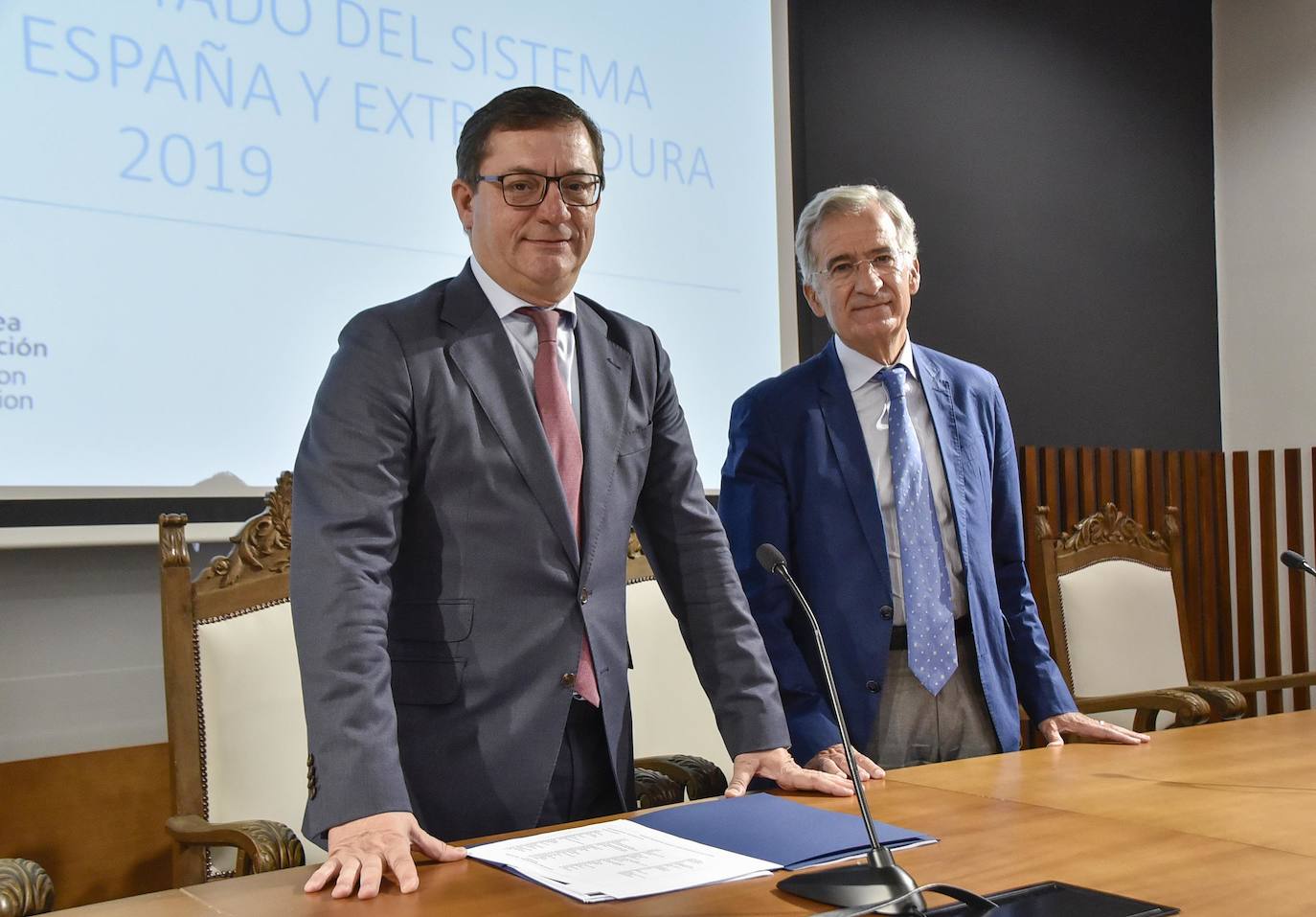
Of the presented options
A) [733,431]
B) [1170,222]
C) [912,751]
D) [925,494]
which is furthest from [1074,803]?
[1170,222]

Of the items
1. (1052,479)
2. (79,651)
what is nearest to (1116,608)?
(1052,479)

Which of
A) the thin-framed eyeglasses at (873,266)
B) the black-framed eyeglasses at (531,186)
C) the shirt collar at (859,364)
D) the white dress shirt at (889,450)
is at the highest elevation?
the black-framed eyeglasses at (531,186)

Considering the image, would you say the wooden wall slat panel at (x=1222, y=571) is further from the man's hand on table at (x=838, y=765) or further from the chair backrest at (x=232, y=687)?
the chair backrest at (x=232, y=687)

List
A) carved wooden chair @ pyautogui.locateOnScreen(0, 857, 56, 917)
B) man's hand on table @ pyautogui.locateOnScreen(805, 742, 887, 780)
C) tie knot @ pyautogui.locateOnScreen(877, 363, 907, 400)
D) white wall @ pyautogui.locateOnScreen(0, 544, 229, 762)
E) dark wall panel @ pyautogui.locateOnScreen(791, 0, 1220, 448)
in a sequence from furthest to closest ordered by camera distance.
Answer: dark wall panel @ pyautogui.locateOnScreen(791, 0, 1220, 448) < white wall @ pyautogui.locateOnScreen(0, 544, 229, 762) < tie knot @ pyautogui.locateOnScreen(877, 363, 907, 400) < man's hand on table @ pyautogui.locateOnScreen(805, 742, 887, 780) < carved wooden chair @ pyautogui.locateOnScreen(0, 857, 56, 917)

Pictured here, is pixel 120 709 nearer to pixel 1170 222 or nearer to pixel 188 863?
pixel 188 863

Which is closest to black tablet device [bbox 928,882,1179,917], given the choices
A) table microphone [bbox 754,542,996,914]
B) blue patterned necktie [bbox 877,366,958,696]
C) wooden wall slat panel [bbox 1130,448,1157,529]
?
table microphone [bbox 754,542,996,914]

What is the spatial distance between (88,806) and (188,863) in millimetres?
856

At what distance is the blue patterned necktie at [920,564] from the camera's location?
6.71ft

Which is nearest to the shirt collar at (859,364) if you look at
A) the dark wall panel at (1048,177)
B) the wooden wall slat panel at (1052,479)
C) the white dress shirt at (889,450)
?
the white dress shirt at (889,450)

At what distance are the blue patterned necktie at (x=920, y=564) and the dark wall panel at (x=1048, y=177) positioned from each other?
1.80 m

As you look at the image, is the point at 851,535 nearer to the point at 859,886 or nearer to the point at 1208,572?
the point at 859,886

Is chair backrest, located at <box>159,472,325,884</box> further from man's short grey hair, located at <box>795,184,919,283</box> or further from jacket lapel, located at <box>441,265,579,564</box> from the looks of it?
man's short grey hair, located at <box>795,184,919,283</box>

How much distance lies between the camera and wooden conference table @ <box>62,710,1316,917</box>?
1.15 m

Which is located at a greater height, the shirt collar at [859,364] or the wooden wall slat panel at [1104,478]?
the shirt collar at [859,364]
